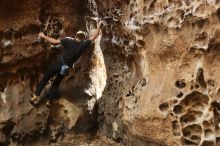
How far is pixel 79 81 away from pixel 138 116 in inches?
69.5

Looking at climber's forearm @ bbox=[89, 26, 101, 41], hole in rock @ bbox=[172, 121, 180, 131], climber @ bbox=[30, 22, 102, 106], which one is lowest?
hole in rock @ bbox=[172, 121, 180, 131]

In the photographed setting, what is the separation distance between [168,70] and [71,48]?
5.53ft

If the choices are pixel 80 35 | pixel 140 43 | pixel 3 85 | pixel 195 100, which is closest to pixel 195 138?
pixel 195 100

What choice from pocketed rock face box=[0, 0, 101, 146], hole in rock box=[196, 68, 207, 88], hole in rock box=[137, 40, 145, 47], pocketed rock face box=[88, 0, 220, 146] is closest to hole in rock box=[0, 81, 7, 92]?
pocketed rock face box=[0, 0, 101, 146]

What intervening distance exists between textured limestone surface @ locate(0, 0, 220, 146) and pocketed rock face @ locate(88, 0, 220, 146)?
0.4 inches

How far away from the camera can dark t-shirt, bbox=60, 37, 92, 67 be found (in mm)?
5441

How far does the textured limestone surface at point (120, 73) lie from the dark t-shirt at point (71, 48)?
435 mm

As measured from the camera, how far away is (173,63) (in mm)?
4344

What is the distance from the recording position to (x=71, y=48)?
5.45m

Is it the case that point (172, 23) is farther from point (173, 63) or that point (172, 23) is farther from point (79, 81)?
point (79, 81)

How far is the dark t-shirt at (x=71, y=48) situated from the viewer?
5441 mm

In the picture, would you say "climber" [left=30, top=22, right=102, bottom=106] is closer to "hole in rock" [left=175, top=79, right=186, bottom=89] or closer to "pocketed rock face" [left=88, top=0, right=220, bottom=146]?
"pocketed rock face" [left=88, top=0, right=220, bottom=146]

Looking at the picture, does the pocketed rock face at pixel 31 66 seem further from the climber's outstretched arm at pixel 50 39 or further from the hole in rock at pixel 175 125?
the hole in rock at pixel 175 125

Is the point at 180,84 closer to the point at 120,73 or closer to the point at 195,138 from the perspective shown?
the point at 195,138
